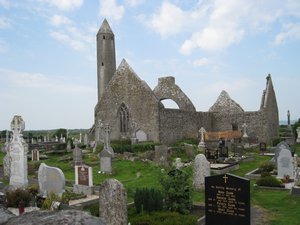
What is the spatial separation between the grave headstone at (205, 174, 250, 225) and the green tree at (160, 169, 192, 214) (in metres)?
1.95

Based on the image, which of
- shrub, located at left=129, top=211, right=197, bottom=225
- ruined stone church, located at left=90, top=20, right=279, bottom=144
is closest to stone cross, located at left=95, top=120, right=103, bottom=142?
ruined stone church, located at left=90, top=20, right=279, bottom=144

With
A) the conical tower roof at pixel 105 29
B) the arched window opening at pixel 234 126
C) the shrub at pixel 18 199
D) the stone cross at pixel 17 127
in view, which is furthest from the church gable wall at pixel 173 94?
the shrub at pixel 18 199

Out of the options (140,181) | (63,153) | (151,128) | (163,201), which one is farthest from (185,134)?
(163,201)

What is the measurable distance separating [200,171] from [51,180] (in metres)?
5.41

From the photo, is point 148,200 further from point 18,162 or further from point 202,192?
point 18,162

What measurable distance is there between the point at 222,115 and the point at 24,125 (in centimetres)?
2864

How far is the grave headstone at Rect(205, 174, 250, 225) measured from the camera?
7.61 meters

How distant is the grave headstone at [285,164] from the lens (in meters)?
14.8

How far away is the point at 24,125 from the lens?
14.6 meters

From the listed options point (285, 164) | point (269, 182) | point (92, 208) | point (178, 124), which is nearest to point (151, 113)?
point (178, 124)

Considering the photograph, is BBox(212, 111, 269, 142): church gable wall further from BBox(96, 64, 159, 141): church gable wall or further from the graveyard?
the graveyard

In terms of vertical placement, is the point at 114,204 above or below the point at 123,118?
below

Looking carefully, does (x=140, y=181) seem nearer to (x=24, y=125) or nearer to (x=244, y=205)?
(x=24, y=125)

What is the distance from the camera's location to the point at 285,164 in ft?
49.0
